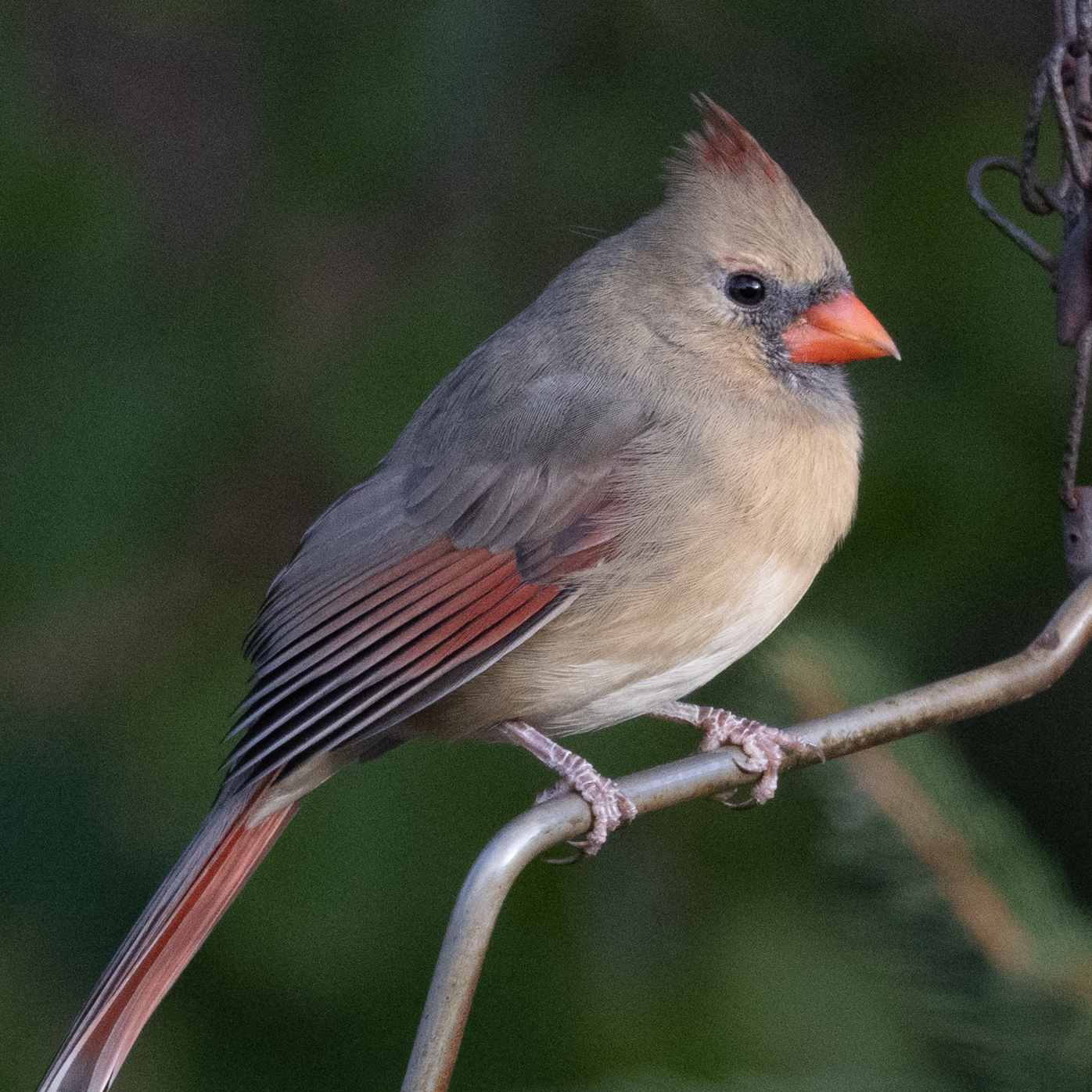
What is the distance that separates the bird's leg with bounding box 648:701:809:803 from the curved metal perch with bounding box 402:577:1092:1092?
0.04 m

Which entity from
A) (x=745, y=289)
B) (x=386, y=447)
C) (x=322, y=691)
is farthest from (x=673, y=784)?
(x=386, y=447)

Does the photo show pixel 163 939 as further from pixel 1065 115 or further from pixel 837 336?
pixel 1065 115

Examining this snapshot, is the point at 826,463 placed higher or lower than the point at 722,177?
lower

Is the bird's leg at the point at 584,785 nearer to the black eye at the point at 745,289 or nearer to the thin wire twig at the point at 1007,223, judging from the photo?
the black eye at the point at 745,289

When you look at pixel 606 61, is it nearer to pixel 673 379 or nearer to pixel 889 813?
pixel 673 379

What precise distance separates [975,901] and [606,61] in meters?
1.71

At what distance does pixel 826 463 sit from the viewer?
198 centimetres

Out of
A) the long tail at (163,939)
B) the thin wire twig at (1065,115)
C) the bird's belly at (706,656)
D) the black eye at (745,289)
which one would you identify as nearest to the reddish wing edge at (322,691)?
the long tail at (163,939)

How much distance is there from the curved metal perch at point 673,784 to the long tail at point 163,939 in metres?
0.47

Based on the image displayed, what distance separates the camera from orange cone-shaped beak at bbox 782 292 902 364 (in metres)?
1.97

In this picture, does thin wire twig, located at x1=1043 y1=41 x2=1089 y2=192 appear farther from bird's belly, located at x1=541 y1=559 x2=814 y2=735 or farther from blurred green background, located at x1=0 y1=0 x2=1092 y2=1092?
blurred green background, located at x1=0 y1=0 x2=1092 y2=1092

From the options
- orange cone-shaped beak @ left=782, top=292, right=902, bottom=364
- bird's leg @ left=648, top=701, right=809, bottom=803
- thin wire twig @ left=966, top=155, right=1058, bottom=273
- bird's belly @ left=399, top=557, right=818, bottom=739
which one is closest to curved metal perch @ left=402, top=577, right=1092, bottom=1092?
bird's leg @ left=648, top=701, right=809, bottom=803

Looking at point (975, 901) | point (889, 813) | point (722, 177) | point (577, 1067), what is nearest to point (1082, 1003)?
point (975, 901)

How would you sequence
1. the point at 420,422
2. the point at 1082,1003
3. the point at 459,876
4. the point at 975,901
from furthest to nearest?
the point at 459,876 → the point at 420,422 → the point at 975,901 → the point at 1082,1003
